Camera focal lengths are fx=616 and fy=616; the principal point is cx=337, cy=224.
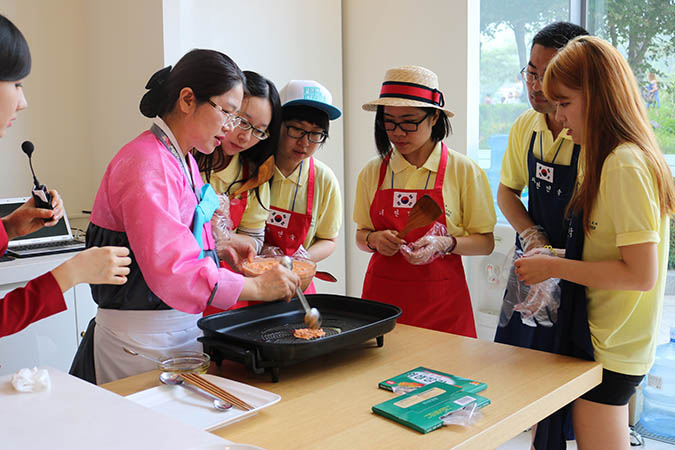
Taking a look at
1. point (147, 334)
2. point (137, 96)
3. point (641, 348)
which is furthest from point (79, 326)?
point (641, 348)

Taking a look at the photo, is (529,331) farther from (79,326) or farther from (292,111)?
(79,326)

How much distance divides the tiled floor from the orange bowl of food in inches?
61.6

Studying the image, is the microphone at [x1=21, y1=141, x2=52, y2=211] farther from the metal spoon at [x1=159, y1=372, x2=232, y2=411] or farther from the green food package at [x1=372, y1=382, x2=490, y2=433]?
the green food package at [x1=372, y1=382, x2=490, y2=433]

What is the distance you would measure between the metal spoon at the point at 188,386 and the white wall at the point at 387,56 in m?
2.39

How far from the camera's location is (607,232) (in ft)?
5.27

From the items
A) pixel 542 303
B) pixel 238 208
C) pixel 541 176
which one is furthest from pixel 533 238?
pixel 238 208

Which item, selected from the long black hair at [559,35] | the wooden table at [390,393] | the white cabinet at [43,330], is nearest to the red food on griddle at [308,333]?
the wooden table at [390,393]

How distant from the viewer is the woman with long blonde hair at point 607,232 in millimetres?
1565

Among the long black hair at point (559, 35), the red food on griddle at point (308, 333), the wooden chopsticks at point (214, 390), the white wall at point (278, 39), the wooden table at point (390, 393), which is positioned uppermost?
the white wall at point (278, 39)

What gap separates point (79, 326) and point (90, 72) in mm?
1432

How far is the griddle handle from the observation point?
1.38 meters

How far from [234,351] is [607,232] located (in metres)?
1.00

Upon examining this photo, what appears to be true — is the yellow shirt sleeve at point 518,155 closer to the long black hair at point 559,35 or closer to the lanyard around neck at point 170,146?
the long black hair at point 559,35

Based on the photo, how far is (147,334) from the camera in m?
1.55
